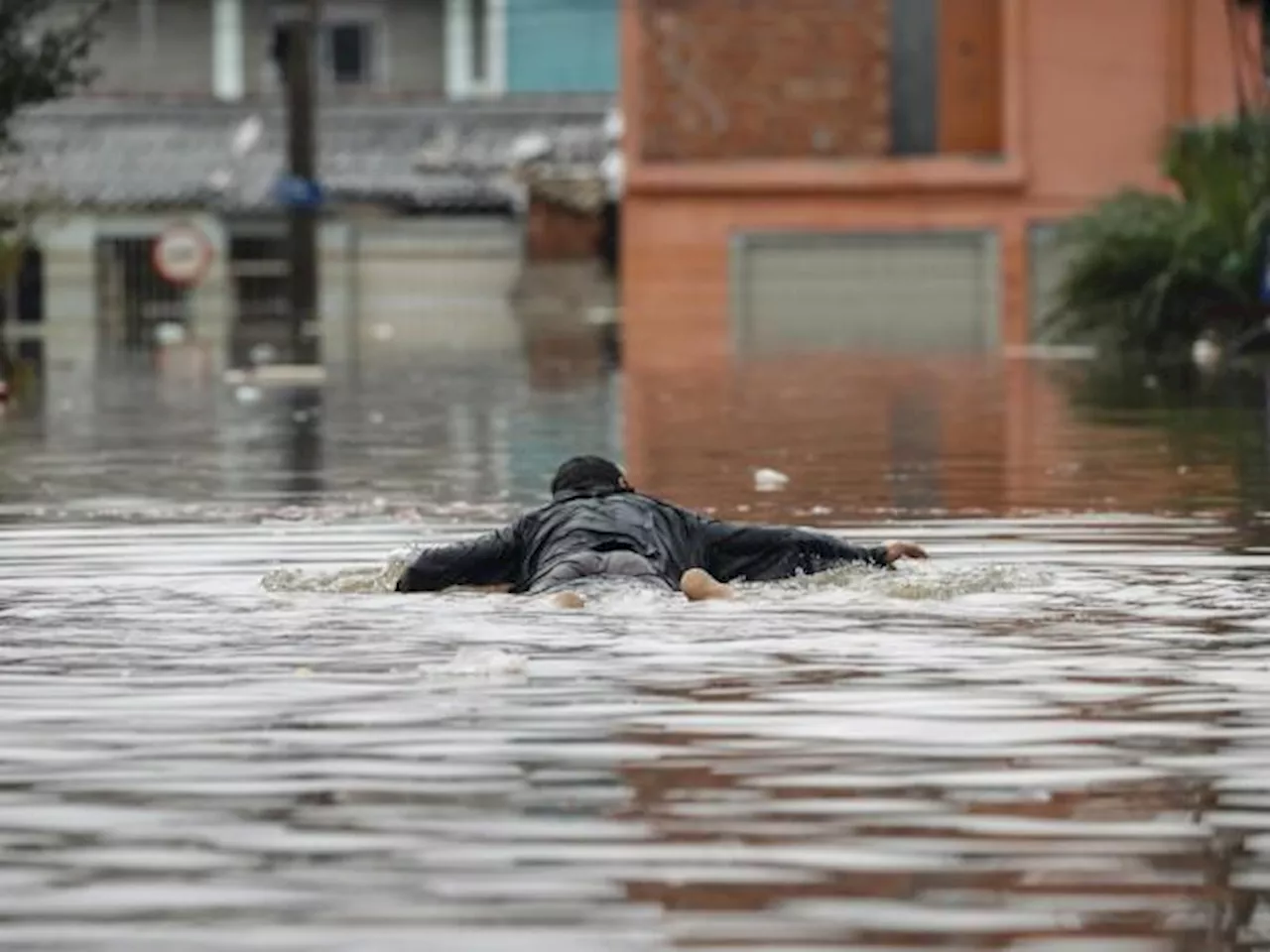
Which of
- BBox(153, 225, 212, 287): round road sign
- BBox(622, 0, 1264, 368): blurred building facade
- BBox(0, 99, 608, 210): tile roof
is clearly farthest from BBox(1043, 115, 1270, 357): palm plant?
BBox(0, 99, 608, 210): tile roof

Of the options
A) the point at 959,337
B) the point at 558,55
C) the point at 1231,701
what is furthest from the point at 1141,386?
the point at 558,55

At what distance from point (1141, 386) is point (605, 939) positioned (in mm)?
26794

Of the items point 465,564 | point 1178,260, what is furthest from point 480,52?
point 465,564

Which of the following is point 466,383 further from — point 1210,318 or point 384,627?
point 384,627

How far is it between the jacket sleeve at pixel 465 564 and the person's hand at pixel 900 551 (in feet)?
4.30

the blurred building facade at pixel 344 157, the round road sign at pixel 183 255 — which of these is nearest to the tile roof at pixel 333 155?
the blurred building facade at pixel 344 157

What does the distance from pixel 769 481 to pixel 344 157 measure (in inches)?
2254

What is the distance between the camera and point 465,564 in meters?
15.1

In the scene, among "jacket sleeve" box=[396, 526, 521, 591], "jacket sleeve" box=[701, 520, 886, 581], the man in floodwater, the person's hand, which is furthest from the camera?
the person's hand

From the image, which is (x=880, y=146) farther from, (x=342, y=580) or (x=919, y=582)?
(x=919, y=582)

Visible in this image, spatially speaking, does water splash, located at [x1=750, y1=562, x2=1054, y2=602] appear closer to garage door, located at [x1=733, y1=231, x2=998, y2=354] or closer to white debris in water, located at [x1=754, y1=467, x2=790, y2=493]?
white debris in water, located at [x1=754, y1=467, x2=790, y2=493]

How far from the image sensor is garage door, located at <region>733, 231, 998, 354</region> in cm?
5444

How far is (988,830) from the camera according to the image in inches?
361

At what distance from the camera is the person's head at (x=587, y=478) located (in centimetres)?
1541
